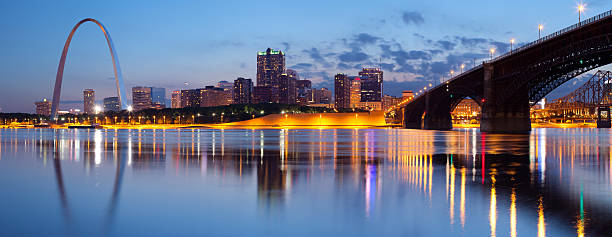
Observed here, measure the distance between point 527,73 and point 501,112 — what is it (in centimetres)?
1703

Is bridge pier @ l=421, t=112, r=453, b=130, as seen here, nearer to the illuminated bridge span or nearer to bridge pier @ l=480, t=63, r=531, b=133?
the illuminated bridge span

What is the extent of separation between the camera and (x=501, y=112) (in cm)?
12531

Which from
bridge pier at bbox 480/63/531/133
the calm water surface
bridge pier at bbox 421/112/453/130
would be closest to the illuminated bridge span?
bridge pier at bbox 480/63/531/133

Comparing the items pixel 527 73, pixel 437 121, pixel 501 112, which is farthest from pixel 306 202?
pixel 437 121

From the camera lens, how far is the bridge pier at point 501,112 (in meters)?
124

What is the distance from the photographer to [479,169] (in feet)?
86.7

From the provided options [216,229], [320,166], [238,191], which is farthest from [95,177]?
[216,229]

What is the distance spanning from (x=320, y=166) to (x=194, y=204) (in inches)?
527

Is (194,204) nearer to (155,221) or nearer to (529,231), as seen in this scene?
(155,221)

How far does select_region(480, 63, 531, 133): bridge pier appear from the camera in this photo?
124 meters

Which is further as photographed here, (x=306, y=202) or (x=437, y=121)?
(x=437, y=121)

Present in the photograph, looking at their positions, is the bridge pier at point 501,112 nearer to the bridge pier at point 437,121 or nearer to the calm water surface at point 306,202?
the bridge pier at point 437,121

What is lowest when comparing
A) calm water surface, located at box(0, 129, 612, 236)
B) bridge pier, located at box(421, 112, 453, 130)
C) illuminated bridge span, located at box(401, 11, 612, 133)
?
calm water surface, located at box(0, 129, 612, 236)

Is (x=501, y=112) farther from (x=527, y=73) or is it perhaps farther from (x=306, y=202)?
(x=306, y=202)
